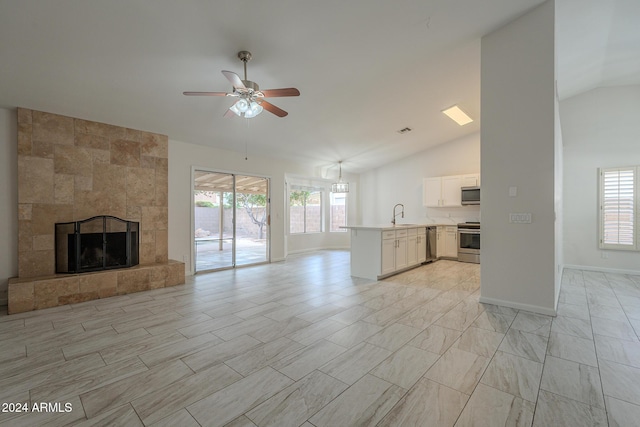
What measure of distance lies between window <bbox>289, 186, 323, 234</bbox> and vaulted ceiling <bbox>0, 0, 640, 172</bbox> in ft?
10.4

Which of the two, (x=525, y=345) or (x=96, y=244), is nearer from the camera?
(x=525, y=345)

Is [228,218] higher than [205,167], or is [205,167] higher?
[205,167]

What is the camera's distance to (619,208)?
5.39 m

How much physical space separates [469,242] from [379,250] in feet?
10.1

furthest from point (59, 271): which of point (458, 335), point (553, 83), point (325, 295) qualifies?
point (553, 83)

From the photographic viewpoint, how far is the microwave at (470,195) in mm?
6689

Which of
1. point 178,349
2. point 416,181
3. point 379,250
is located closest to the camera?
point 178,349

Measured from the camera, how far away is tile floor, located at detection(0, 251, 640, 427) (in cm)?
165

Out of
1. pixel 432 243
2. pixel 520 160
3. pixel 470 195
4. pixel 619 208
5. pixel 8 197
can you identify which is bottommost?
pixel 432 243

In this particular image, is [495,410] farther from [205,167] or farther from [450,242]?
[450,242]

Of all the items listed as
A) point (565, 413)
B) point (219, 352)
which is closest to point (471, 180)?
point (565, 413)

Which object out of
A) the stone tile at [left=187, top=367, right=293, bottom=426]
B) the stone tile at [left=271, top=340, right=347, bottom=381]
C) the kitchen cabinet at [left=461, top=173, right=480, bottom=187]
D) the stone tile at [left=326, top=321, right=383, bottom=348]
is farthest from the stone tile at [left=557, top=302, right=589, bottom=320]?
the kitchen cabinet at [left=461, top=173, right=480, bottom=187]

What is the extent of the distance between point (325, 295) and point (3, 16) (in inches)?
166

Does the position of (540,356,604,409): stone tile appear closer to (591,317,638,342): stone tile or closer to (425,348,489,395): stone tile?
(425,348,489,395): stone tile
